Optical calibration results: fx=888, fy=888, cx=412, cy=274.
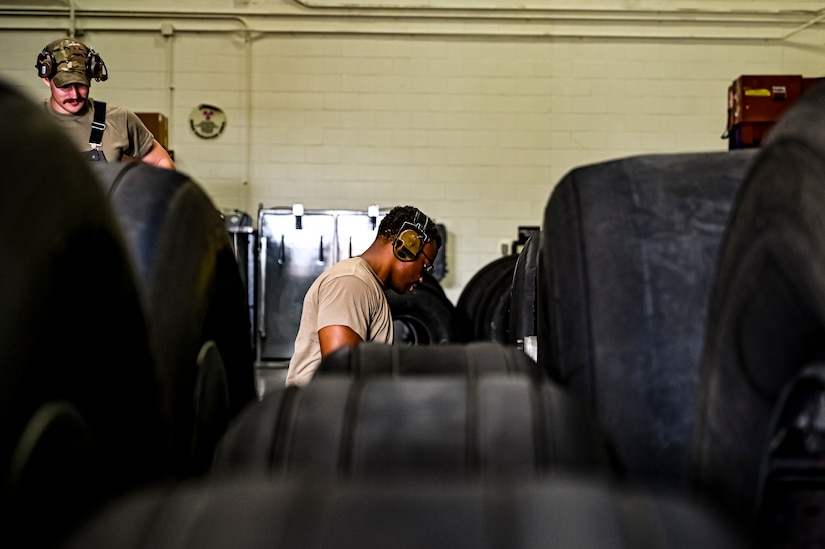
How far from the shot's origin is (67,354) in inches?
31.5

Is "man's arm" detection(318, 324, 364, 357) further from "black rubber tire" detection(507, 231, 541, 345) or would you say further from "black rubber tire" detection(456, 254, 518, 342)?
"black rubber tire" detection(456, 254, 518, 342)

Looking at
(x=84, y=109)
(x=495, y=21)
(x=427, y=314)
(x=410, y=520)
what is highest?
(x=495, y=21)

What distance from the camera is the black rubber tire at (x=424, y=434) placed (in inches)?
35.0

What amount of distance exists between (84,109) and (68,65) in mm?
173

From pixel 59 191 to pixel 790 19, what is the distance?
7.26 metres

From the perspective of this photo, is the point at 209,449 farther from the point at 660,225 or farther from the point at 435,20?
the point at 435,20

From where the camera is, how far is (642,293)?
3.97 feet

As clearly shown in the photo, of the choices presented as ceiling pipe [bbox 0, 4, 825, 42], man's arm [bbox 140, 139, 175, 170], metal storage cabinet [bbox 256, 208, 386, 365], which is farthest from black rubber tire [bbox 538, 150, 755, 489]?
ceiling pipe [bbox 0, 4, 825, 42]

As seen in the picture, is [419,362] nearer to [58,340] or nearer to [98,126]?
[58,340]

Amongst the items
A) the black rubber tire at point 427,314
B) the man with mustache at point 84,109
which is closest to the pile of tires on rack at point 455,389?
the man with mustache at point 84,109

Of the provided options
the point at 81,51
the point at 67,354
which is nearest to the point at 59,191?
the point at 67,354

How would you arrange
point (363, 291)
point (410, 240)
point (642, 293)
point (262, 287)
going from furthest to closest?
1. point (262, 287)
2. point (410, 240)
3. point (363, 291)
4. point (642, 293)

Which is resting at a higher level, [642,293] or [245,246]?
[245,246]

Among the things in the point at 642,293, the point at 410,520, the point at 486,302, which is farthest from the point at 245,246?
the point at 410,520
